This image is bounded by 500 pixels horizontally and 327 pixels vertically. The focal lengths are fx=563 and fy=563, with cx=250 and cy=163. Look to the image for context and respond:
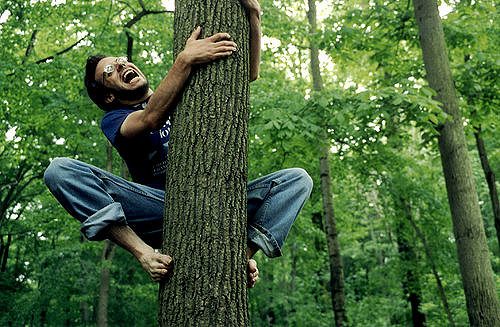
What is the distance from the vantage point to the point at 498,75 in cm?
867

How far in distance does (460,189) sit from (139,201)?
218 inches

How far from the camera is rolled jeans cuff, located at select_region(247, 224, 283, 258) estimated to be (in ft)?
8.95

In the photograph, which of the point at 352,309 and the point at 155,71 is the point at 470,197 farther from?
the point at 352,309

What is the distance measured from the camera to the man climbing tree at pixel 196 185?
7.93ft

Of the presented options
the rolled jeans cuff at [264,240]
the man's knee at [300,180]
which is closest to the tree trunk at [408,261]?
the man's knee at [300,180]

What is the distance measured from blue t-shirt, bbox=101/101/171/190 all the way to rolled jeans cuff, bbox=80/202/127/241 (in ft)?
1.31

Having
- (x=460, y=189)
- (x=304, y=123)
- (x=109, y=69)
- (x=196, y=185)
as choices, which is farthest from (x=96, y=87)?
(x=460, y=189)

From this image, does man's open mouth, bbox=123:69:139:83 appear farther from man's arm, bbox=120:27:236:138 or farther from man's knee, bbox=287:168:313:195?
man's knee, bbox=287:168:313:195

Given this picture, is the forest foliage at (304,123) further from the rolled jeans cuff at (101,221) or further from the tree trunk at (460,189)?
the rolled jeans cuff at (101,221)

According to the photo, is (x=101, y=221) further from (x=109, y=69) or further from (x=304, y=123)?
(x=304, y=123)

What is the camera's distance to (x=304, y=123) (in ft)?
24.6

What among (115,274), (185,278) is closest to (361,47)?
(185,278)

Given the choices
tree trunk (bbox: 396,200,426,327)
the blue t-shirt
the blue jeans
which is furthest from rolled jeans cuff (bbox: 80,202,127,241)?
tree trunk (bbox: 396,200,426,327)

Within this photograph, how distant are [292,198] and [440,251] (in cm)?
1254
